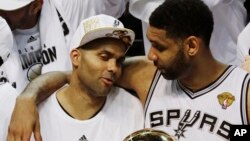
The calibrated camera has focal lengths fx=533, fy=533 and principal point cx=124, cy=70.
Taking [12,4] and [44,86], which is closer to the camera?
[44,86]

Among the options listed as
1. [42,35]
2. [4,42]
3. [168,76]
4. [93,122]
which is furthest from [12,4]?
[168,76]

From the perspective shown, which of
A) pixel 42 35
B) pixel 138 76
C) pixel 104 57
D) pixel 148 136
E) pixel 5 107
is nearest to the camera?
pixel 148 136

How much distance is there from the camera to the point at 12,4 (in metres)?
2.59

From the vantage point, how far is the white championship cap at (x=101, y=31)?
2115mm

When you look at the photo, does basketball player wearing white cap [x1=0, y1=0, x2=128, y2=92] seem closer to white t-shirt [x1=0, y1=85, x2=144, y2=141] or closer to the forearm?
the forearm

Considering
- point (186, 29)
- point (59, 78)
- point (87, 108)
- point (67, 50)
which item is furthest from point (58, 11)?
point (186, 29)

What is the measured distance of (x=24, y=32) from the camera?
107 inches

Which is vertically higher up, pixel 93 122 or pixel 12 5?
pixel 12 5

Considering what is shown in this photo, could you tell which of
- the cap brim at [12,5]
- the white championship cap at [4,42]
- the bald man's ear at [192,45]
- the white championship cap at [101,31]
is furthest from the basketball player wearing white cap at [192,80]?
the cap brim at [12,5]

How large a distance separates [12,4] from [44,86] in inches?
22.9

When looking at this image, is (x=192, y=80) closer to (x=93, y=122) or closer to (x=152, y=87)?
(x=152, y=87)

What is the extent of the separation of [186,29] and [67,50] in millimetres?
931

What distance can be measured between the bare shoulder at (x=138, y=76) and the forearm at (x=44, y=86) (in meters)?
0.26

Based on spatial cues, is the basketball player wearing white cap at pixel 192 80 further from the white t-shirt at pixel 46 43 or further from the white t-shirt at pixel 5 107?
the white t-shirt at pixel 46 43
